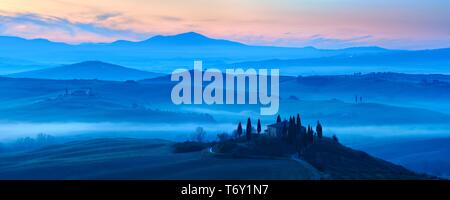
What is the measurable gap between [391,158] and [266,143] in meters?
86.8

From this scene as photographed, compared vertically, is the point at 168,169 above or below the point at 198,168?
below

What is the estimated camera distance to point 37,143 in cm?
14650

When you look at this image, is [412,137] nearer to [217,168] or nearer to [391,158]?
[391,158]

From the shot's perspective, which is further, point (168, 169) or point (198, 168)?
point (168, 169)

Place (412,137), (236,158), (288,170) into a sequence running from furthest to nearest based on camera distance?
(412,137) → (236,158) → (288,170)

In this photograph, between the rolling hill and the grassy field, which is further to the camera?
the grassy field

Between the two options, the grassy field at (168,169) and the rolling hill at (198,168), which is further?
the grassy field at (168,169)
